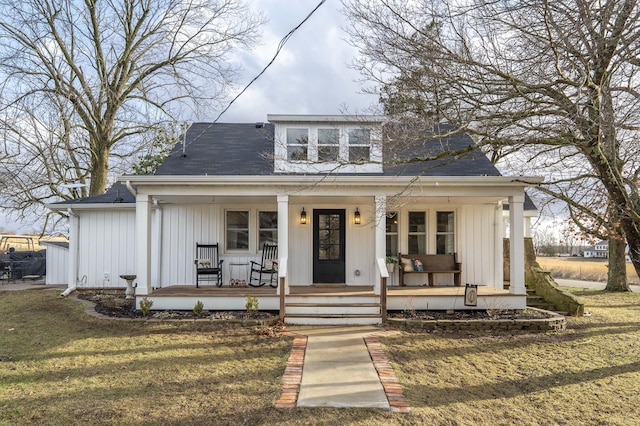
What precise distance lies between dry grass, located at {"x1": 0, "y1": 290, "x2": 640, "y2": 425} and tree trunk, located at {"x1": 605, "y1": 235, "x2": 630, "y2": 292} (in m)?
7.63

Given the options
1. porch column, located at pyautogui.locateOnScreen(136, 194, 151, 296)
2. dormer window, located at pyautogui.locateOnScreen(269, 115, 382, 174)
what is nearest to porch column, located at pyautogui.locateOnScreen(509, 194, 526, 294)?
dormer window, located at pyautogui.locateOnScreen(269, 115, 382, 174)

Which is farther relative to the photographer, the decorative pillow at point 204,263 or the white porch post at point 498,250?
the white porch post at point 498,250

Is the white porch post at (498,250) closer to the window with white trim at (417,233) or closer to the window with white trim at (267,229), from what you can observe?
the window with white trim at (417,233)

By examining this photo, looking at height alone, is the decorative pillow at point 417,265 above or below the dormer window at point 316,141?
below

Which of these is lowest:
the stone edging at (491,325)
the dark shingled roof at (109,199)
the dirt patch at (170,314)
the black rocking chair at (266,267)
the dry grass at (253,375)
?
the dry grass at (253,375)

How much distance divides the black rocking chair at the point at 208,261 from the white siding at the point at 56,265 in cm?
581

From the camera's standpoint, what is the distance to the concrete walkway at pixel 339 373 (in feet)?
14.5

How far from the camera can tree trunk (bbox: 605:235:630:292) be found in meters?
14.3

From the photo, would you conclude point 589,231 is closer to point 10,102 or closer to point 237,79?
point 237,79

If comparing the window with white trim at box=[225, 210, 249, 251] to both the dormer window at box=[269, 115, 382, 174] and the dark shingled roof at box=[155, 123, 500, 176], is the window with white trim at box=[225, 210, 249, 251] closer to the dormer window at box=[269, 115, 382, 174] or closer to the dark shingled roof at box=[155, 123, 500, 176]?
the dark shingled roof at box=[155, 123, 500, 176]

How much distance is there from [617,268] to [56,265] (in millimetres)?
19425

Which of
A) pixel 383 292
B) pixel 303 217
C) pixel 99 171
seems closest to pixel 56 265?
pixel 99 171

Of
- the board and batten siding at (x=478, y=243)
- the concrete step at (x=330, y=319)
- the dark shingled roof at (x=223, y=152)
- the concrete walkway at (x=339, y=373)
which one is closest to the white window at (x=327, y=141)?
the dark shingled roof at (x=223, y=152)

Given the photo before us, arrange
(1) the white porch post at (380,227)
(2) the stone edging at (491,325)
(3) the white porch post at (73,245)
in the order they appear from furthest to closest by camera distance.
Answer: (3) the white porch post at (73,245) → (1) the white porch post at (380,227) → (2) the stone edging at (491,325)
